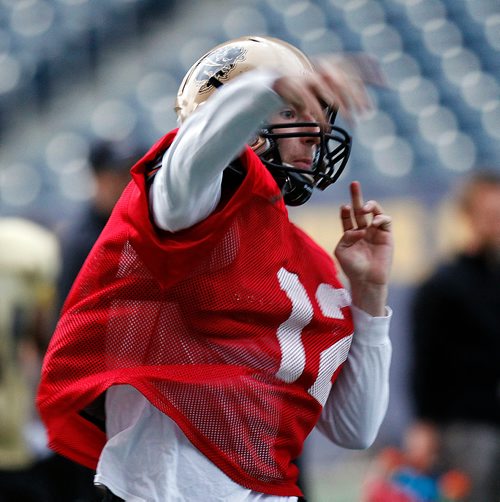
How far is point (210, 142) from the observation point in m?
1.39

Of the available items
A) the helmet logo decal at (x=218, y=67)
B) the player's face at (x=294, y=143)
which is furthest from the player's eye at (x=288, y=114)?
the helmet logo decal at (x=218, y=67)

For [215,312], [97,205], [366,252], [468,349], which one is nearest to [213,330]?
[215,312]

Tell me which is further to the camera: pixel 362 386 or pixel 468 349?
pixel 468 349

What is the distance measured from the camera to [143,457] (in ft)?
5.38

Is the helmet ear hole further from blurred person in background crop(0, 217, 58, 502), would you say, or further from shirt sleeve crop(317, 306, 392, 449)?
blurred person in background crop(0, 217, 58, 502)

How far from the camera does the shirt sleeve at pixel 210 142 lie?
1.38 m

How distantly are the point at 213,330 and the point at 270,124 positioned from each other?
14.6 inches

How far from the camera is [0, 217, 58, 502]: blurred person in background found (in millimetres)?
3227

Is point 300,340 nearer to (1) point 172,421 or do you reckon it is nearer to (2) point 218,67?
(1) point 172,421

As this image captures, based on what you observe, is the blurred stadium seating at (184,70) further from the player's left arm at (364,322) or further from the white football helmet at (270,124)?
the white football helmet at (270,124)

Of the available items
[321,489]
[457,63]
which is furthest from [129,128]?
[321,489]

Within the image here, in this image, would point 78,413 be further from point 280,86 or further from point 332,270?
point 280,86

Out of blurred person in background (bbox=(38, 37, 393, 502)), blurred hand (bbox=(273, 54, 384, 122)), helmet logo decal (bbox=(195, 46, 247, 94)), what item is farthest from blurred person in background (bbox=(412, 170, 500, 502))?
blurred hand (bbox=(273, 54, 384, 122))

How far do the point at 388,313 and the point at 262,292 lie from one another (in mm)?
384
